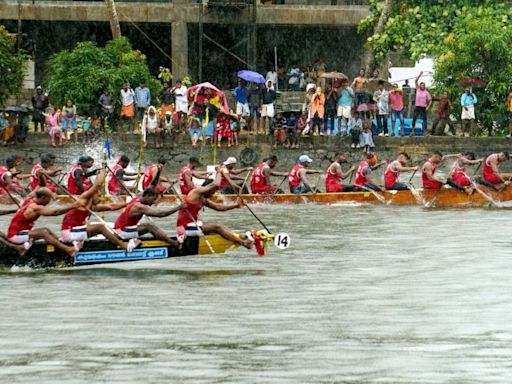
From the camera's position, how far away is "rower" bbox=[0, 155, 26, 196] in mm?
30905

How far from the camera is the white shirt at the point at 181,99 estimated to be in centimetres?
4166

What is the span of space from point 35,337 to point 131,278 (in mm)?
5245

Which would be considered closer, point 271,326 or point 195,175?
point 271,326

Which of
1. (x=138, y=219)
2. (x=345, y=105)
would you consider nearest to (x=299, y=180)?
(x=345, y=105)

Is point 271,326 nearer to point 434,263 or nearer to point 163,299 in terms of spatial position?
point 163,299

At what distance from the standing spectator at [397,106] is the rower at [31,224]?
18.8 meters

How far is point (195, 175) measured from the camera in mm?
32000

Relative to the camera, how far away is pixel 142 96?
4212cm

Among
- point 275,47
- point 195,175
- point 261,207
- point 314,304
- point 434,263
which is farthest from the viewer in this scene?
point 275,47

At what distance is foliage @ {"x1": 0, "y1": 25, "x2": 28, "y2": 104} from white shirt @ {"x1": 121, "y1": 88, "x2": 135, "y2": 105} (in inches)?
127

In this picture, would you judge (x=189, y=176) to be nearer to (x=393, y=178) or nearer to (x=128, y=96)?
(x=393, y=178)

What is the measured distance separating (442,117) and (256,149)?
16.2ft

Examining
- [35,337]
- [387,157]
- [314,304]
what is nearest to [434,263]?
[314,304]

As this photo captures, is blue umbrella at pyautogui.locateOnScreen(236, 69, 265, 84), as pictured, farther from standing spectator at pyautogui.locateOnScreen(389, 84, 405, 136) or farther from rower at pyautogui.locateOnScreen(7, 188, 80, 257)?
rower at pyautogui.locateOnScreen(7, 188, 80, 257)
